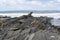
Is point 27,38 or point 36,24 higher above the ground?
Result: point 27,38

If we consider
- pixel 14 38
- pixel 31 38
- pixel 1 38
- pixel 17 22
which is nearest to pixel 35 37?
pixel 31 38

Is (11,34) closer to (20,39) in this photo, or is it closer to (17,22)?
(20,39)

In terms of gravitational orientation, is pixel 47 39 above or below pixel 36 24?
above

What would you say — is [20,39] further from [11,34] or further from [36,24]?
[36,24]

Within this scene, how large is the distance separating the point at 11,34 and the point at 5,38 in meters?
0.85

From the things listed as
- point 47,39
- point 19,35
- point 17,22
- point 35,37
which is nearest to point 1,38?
point 19,35

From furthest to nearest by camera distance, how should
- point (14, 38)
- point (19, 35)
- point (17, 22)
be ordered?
point (17, 22)
point (19, 35)
point (14, 38)

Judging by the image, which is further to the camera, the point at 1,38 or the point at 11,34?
the point at 11,34

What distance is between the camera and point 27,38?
10500mm

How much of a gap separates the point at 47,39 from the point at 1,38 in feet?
9.02

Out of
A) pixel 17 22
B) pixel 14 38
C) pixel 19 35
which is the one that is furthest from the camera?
pixel 17 22

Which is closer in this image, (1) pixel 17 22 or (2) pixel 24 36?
(2) pixel 24 36

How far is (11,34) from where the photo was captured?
11.5 metres

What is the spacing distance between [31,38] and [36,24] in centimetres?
677
